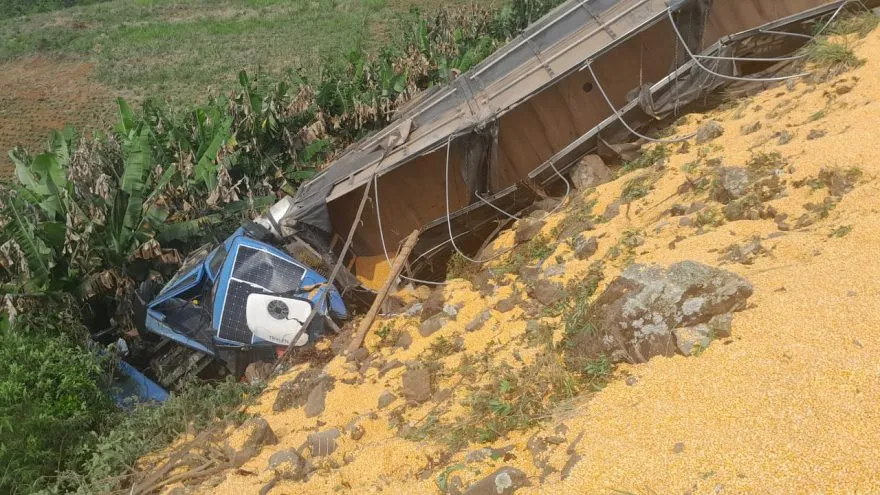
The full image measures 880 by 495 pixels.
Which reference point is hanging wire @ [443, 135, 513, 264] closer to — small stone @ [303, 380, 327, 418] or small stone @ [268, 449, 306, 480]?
small stone @ [303, 380, 327, 418]

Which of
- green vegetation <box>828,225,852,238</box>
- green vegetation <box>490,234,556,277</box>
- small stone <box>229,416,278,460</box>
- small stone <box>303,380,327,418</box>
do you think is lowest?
green vegetation <box>828,225,852,238</box>

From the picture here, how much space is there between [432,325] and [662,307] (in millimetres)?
2655

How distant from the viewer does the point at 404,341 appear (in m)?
6.24

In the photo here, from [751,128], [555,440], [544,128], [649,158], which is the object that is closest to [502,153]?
[544,128]

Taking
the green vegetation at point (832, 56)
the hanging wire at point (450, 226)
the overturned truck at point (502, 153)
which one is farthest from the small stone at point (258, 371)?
the green vegetation at point (832, 56)

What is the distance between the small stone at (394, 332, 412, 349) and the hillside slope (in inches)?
0.6

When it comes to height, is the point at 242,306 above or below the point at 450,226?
above

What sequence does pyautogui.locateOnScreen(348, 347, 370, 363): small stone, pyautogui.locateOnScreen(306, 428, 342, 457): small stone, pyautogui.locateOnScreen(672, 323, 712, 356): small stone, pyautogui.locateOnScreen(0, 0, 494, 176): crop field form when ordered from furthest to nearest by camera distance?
1. pyautogui.locateOnScreen(0, 0, 494, 176): crop field
2. pyautogui.locateOnScreen(348, 347, 370, 363): small stone
3. pyautogui.locateOnScreen(306, 428, 342, 457): small stone
4. pyautogui.locateOnScreen(672, 323, 712, 356): small stone

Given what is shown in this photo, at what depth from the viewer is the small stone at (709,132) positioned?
6.88m

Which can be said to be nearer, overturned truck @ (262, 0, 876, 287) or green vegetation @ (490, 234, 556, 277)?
green vegetation @ (490, 234, 556, 277)

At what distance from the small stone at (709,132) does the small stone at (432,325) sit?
10.8 ft

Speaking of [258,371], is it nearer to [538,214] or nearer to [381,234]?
[381,234]

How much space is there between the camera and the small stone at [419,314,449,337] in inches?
244

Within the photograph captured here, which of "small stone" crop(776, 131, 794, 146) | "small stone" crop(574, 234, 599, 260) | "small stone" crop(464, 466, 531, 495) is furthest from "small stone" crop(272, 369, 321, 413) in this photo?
"small stone" crop(776, 131, 794, 146)
